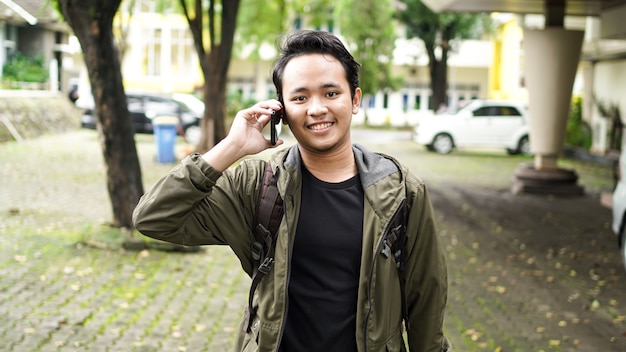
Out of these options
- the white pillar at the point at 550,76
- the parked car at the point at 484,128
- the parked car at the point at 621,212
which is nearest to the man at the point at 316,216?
the parked car at the point at 621,212

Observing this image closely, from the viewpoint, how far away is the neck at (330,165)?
9.59 feet

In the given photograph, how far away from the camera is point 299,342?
→ 9.38ft

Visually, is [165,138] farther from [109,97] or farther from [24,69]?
[24,69]

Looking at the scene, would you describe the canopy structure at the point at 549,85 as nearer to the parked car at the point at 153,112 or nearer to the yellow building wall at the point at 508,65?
the parked car at the point at 153,112

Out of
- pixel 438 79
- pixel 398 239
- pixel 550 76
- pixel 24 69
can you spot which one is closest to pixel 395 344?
pixel 398 239

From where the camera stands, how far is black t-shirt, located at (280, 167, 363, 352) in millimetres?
2816

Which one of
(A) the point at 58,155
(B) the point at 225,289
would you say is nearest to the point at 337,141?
(B) the point at 225,289

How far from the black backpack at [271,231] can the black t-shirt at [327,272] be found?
3.3 inches

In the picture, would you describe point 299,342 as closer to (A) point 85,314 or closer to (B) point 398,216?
(B) point 398,216

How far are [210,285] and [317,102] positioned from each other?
605 centimetres

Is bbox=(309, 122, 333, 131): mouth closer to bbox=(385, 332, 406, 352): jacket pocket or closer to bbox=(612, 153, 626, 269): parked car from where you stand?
bbox=(385, 332, 406, 352): jacket pocket

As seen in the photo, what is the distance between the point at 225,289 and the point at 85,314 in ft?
5.28

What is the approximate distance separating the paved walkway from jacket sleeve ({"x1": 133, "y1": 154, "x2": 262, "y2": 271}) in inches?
148

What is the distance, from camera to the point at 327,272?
2838 mm
